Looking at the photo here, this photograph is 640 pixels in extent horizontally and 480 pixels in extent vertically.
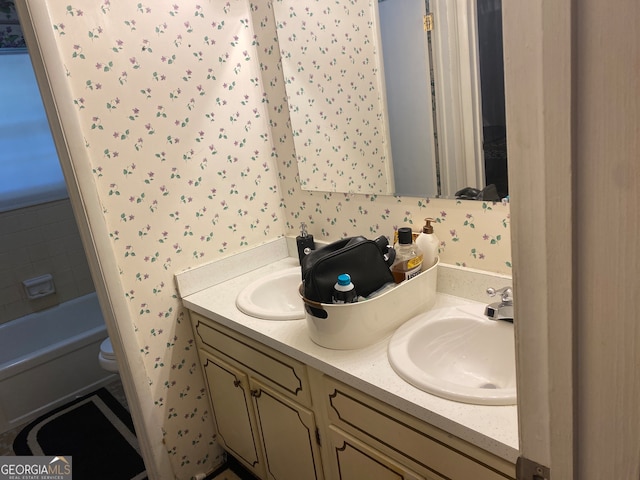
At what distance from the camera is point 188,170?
5.53ft

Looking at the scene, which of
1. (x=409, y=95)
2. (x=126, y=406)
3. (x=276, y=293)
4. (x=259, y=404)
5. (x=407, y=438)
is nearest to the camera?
(x=407, y=438)

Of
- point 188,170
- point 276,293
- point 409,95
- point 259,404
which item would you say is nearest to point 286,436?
point 259,404

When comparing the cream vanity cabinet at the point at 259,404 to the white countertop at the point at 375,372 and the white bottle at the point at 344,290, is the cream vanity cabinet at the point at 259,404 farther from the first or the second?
the white bottle at the point at 344,290

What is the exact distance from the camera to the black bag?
1195mm

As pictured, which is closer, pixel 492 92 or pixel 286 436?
pixel 492 92

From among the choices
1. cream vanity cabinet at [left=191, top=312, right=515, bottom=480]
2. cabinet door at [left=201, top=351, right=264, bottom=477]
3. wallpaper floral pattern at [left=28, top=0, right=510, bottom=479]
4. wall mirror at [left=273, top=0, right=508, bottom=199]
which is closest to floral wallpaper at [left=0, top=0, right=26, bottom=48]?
wallpaper floral pattern at [left=28, top=0, right=510, bottom=479]

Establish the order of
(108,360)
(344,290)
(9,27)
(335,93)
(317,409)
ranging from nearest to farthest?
(344,290) < (317,409) < (335,93) < (108,360) < (9,27)

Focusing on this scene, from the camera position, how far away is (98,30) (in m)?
1.43

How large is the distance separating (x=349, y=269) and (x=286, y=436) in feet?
2.02

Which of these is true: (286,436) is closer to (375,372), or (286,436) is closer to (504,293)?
(375,372)

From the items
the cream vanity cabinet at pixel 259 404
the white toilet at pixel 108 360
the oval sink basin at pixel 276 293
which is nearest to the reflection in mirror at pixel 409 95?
the oval sink basin at pixel 276 293

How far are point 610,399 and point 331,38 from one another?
1.46 meters

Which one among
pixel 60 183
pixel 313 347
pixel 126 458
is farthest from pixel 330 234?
pixel 60 183

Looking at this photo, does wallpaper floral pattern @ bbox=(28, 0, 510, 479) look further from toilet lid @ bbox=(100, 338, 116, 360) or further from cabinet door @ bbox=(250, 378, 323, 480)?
toilet lid @ bbox=(100, 338, 116, 360)
